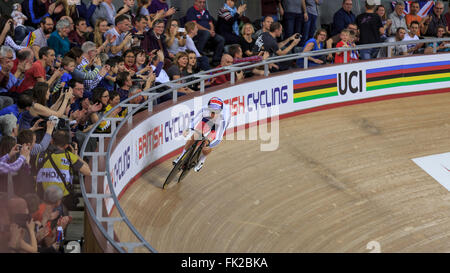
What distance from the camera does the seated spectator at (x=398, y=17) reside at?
14.0 m

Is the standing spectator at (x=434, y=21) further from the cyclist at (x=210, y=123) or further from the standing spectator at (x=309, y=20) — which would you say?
the cyclist at (x=210, y=123)

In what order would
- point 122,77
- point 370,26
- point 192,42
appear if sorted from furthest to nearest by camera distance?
point 370,26, point 192,42, point 122,77

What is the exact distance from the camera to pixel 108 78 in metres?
9.08

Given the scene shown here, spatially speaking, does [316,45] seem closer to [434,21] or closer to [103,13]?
[103,13]

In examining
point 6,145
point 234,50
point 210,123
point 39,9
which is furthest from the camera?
point 234,50

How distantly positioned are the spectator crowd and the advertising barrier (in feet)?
1.15

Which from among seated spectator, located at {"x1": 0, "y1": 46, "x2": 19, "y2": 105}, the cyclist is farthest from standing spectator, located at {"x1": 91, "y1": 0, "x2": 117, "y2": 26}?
the cyclist

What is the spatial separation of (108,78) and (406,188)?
424cm

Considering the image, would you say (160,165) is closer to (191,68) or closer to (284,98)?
(191,68)

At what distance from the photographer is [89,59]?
9023mm

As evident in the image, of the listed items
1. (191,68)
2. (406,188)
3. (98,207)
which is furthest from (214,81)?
(98,207)

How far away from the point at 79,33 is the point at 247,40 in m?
3.06

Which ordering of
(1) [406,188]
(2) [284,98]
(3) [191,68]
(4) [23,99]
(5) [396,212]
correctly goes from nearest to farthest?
(4) [23,99] < (5) [396,212] < (1) [406,188] < (3) [191,68] < (2) [284,98]

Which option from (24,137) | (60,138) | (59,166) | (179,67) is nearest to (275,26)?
(179,67)
